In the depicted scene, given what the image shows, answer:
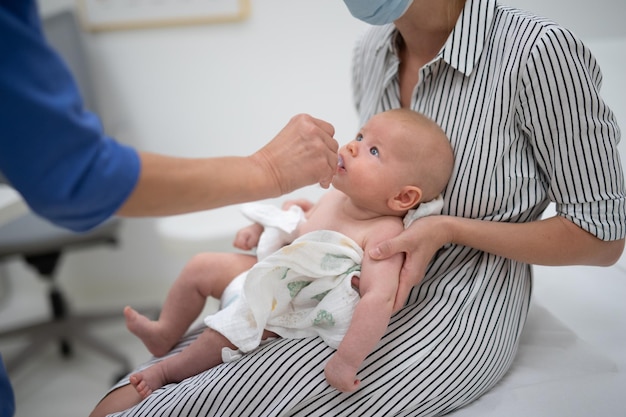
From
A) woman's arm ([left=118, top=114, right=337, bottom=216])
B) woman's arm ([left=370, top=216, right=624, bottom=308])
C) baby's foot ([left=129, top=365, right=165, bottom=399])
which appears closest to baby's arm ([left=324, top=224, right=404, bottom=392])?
woman's arm ([left=370, top=216, right=624, bottom=308])

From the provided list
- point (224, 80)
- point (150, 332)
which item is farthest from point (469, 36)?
point (224, 80)

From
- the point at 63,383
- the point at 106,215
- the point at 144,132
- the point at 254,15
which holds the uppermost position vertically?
the point at 254,15

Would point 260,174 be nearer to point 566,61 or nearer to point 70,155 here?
point 70,155

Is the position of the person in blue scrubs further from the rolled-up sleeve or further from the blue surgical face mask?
the rolled-up sleeve

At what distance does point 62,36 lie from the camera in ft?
9.10

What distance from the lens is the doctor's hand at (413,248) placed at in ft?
3.94

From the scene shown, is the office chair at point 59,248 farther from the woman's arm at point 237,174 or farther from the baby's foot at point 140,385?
the woman's arm at point 237,174

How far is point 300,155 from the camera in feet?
3.70

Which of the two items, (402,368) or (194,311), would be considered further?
(194,311)

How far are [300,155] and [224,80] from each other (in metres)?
1.94

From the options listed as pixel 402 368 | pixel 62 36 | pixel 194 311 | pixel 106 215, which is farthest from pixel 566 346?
pixel 62 36

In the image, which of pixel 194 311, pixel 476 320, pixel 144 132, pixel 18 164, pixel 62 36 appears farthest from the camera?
pixel 144 132

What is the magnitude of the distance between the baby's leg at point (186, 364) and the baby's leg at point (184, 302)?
0.12 m

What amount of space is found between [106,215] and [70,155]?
0.34ft
